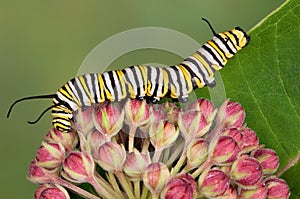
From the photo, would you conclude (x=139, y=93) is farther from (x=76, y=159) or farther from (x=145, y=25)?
(x=145, y=25)

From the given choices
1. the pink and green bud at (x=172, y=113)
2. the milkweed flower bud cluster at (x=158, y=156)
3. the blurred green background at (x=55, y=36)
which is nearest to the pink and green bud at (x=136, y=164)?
the milkweed flower bud cluster at (x=158, y=156)

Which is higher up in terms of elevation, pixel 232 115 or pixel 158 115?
pixel 158 115

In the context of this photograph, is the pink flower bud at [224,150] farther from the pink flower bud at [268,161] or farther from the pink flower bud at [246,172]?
→ the pink flower bud at [268,161]

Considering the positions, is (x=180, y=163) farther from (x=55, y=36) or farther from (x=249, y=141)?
(x=55, y=36)

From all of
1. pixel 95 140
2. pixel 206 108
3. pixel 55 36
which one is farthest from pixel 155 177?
pixel 55 36

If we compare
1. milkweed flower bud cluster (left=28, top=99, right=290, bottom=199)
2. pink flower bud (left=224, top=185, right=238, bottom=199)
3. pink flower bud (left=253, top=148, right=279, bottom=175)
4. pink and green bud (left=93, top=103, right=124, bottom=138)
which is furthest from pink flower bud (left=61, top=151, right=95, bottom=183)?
pink flower bud (left=253, top=148, right=279, bottom=175)

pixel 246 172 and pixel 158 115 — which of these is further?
pixel 158 115

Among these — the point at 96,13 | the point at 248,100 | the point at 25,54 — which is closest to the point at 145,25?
the point at 96,13
